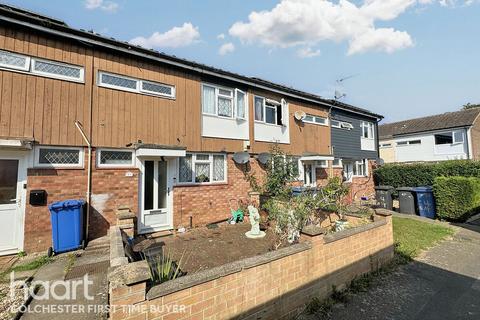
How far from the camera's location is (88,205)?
654cm

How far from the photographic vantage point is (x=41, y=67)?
625cm

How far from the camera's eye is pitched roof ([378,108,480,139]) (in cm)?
2189

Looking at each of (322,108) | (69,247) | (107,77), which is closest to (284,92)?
(322,108)

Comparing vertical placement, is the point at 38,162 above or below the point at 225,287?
above

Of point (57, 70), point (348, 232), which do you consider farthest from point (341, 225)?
point (57, 70)

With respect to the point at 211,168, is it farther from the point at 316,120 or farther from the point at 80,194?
the point at 316,120

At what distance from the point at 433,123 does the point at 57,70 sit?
30013 mm

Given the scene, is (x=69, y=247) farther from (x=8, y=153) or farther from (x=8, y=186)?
(x=8, y=153)

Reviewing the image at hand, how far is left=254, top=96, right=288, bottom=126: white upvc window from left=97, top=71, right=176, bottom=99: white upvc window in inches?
159

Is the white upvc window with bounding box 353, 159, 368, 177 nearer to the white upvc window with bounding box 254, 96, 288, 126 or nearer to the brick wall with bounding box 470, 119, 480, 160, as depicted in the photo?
the white upvc window with bounding box 254, 96, 288, 126

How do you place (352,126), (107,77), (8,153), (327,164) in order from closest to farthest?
(8,153) < (107,77) < (327,164) < (352,126)

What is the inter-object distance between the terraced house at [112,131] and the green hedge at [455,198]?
7.49 metres

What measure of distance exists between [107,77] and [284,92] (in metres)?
7.77

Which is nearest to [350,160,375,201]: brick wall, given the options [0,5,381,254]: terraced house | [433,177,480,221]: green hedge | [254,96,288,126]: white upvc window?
[433,177,480,221]: green hedge
